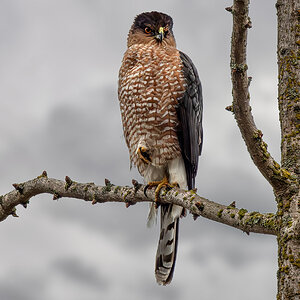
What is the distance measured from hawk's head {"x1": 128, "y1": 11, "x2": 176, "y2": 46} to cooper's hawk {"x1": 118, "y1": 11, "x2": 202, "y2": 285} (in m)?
0.30

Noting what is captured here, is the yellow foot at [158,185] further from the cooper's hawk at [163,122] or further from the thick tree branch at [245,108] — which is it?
the thick tree branch at [245,108]

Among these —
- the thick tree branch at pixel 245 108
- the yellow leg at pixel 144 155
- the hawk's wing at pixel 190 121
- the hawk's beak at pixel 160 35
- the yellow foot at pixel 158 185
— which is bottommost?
the thick tree branch at pixel 245 108

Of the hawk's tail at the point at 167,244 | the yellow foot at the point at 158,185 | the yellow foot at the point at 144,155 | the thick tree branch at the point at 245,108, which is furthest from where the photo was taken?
the hawk's tail at the point at 167,244

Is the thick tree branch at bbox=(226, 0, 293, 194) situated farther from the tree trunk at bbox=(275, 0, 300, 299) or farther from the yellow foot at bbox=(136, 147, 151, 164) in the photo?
the yellow foot at bbox=(136, 147, 151, 164)

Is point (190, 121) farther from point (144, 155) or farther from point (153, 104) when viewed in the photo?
point (144, 155)

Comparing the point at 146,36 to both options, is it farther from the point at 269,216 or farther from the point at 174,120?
the point at 269,216

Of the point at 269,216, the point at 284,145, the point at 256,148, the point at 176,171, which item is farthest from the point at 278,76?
the point at 176,171

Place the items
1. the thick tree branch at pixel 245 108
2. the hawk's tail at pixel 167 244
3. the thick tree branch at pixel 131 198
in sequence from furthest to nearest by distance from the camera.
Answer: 1. the hawk's tail at pixel 167 244
2. the thick tree branch at pixel 131 198
3. the thick tree branch at pixel 245 108

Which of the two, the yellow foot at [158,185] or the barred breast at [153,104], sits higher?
the barred breast at [153,104]

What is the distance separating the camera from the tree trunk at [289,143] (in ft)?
10.3

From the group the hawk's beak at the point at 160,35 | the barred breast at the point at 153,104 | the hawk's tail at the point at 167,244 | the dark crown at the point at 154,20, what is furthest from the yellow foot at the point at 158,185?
the dark crown at the point at 154,20

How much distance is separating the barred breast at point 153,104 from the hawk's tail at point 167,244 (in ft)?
1.77

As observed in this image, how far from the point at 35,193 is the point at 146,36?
227 cm

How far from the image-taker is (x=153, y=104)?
5043 mm
